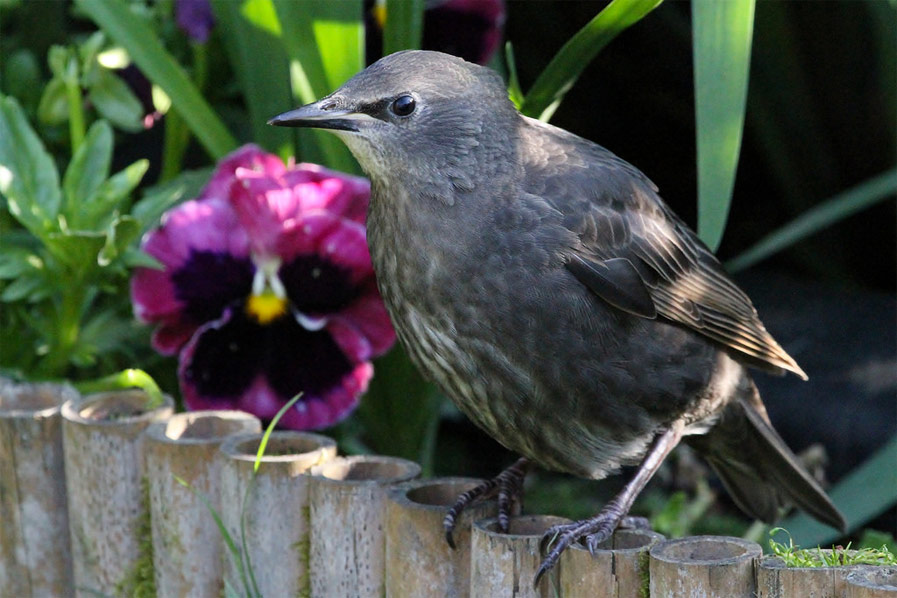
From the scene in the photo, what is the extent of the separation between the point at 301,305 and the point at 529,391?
86 centimetres

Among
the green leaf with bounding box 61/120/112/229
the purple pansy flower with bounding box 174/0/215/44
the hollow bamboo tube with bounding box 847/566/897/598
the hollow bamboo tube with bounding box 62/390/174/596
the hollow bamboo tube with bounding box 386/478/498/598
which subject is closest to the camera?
the hollow bamboo tube with bounding box 847/566/897/598

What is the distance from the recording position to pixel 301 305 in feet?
9.73

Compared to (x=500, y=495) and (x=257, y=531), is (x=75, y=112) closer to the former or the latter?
(x=257, y=531)

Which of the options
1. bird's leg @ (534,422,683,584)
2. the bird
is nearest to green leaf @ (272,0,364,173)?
the bird

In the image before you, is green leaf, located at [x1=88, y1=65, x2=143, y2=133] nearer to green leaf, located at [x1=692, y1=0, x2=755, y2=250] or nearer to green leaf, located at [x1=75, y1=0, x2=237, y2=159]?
green leaf, located at [x1=75, y1=0, x2=237, y2=159]

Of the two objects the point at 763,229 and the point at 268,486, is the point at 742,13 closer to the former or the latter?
the point at 268,486

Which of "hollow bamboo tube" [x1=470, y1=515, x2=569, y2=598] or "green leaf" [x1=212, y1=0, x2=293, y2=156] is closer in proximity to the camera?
"hollow bamboo tube" [x1=470, y1=515, x2=569, y2=598]

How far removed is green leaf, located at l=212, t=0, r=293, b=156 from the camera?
Result: 10.2 ft

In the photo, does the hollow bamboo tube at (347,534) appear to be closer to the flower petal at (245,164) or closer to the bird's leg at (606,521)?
the bird's leg at (606,521)

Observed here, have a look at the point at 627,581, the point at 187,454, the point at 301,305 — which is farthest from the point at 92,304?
the point at 627,581

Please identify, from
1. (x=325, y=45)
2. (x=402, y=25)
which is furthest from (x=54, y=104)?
(x=402, y=25)

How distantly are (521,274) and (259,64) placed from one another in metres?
1.22

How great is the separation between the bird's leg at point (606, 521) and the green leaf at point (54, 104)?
1776 millimetres

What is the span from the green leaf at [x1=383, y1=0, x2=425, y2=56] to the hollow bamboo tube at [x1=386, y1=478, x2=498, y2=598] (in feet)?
3.75
